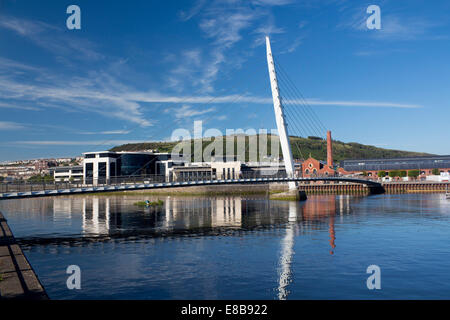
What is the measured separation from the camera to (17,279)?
41.5 feet

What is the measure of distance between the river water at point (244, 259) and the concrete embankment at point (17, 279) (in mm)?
1082

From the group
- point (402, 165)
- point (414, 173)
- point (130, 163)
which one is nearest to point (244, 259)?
point (414, 173)

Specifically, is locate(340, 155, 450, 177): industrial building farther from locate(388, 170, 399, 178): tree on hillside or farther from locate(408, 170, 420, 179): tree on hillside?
locate(408, 170, 420, 179): tree on hillside

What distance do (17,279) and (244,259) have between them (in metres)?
10.2

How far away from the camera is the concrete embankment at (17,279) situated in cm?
1105

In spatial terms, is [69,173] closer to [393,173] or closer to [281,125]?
[281,125]

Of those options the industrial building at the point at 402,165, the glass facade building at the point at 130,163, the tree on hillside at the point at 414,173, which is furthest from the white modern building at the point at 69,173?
the tree on hillside at the point at 414,173

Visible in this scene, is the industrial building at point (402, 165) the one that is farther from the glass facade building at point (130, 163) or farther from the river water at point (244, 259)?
the river water at point (244, 259)

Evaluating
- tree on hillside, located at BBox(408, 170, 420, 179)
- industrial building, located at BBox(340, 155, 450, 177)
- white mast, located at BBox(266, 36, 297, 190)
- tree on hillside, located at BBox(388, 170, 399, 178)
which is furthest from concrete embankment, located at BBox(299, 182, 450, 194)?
white mast, located at BBox(266, 36, 297, 190)

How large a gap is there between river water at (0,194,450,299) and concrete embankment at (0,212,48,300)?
3.55 feet

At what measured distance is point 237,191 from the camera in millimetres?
87625

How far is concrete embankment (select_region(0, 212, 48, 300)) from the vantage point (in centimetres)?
1105
